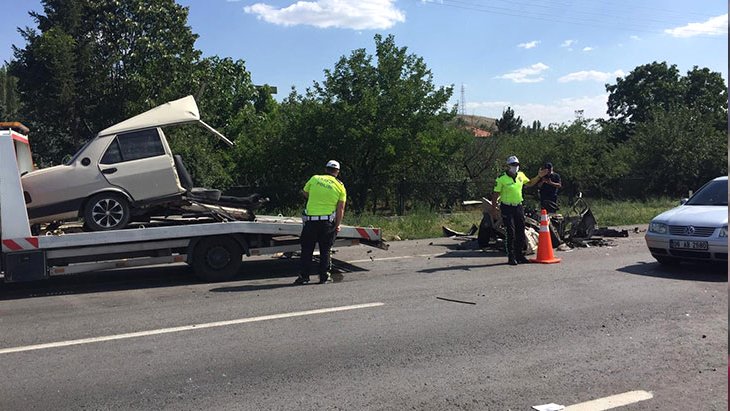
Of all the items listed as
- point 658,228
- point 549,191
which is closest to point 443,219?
point 549,191

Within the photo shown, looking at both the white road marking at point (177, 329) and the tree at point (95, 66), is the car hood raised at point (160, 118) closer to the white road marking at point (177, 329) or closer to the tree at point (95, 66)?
the white road marking at point (177, 329)

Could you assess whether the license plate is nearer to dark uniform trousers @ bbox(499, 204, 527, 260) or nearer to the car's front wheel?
dark uniform trousers @ bbox(499, 204, 527, 260)

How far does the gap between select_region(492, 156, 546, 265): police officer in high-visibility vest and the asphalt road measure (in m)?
0.96

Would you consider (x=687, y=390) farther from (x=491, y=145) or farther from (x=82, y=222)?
(x=491, y=145)

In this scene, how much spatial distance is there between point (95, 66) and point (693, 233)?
2106 cm

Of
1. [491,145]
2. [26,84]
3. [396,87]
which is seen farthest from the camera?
[491,145]

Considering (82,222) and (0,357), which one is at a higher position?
(82,222)

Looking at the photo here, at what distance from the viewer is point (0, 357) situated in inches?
212

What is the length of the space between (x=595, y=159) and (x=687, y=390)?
80.4ft

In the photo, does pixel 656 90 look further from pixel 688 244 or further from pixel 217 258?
pixel 217 258

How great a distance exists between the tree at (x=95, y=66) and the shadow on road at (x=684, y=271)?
17.4 meters

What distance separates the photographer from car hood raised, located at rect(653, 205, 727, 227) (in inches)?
348

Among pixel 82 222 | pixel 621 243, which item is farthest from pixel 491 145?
pixel 82 222

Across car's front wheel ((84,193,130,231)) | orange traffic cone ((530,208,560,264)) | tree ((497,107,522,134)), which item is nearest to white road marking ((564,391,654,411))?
orange traffic cone ((530,208,560,264))
